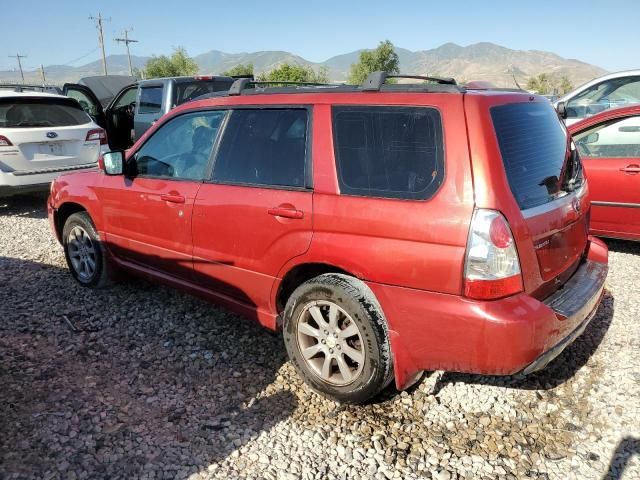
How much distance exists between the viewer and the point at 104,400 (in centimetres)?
301

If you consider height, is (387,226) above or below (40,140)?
below

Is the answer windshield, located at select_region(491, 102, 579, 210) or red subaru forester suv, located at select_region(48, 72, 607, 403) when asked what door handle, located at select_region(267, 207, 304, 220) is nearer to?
red subaru forester suv, located at select_region(48, 72, 607, 403)

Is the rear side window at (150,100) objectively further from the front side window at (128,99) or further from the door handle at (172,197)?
the door handle at (172,197)

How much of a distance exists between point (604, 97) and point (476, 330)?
7644 mm

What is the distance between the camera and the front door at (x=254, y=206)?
2961mm

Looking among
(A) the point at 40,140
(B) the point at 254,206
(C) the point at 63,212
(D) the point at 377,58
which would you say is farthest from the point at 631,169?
(D) the point at 377,58

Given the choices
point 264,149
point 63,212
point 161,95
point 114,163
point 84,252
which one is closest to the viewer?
point 264,149

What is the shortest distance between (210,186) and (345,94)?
1.15 meters

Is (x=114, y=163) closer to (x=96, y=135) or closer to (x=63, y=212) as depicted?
(x=63, y=212)

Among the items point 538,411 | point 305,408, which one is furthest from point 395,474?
point 538,411

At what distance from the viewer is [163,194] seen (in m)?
3.72

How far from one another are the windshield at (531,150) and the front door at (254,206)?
1079mm

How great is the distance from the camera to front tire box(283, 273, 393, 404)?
2684 millimetres

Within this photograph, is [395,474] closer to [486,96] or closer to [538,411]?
[538,411]
